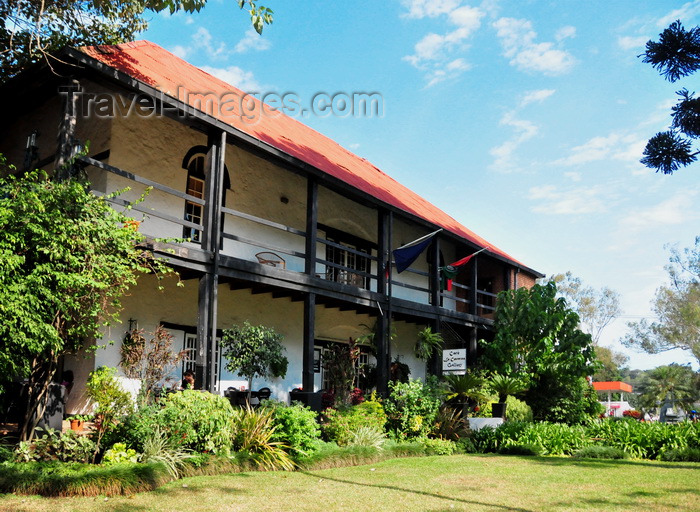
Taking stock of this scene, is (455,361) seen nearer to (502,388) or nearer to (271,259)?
(502,388)

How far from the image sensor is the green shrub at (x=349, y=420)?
36.9 feet

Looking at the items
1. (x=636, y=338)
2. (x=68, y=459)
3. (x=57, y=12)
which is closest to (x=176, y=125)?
(x=57, y=12)

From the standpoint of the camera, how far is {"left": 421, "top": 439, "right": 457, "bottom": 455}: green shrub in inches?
489

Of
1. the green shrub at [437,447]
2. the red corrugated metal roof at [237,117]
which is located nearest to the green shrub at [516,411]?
the green shrub at [437,447]

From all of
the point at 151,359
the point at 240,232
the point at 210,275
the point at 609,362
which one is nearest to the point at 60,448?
the point at 151,359

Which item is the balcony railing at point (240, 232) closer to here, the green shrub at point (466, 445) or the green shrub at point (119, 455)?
the green shrub at point (119, 455)

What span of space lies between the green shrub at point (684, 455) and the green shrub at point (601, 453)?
0.79 m

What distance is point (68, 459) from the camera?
7805mm

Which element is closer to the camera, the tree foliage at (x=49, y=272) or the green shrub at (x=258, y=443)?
the tree foliage at (x=49, y=272)

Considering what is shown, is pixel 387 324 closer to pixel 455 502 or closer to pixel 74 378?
pixel 74 378

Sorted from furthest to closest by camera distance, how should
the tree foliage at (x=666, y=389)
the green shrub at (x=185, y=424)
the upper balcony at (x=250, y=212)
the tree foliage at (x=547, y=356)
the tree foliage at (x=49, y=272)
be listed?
1. the tree foliage at (x=666, y=389)
2. the tree foliage at (x=547, y=356)
3. the upper balcony at (x=250, y=212)
4. the green shrub at (x=185, y=424)
5. the tree foliage at (x=49, y=272)

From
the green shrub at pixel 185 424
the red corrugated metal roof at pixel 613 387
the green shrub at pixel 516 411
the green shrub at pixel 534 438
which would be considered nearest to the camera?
the green shrub at pixel 185 424

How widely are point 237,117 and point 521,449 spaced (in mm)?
9432

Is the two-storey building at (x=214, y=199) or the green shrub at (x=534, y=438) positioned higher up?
the two-storey building at (x=214, y=199)
